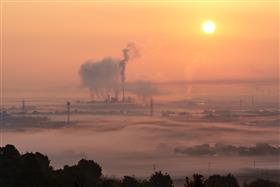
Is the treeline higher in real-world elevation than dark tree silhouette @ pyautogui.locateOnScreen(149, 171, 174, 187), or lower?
higher

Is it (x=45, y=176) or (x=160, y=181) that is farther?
(x=160, y=181)

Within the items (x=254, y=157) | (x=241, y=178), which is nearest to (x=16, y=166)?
(x=241, y=178)

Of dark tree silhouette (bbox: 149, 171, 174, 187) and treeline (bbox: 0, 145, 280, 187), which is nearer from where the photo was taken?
treeline (bbox: 0, 145, 280, 187)

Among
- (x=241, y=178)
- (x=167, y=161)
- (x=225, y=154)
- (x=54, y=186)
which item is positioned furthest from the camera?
(x=225, y=154)

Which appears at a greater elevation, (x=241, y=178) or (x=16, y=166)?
(x=16, y=166)

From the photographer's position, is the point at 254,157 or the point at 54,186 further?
the point at 254,157

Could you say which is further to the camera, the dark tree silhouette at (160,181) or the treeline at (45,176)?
the dark tree silhouette at (160,181)

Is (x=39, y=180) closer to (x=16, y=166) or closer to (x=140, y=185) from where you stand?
(x=16, y=166)

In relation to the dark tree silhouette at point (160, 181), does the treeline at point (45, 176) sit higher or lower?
higher

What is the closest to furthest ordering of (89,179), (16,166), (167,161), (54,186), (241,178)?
(54,186)
(16,166)
(89,179)
(241,178)
(167,161)

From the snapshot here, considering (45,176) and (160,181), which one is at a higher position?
(45,176)

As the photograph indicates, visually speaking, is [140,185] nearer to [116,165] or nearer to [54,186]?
[54,186]
